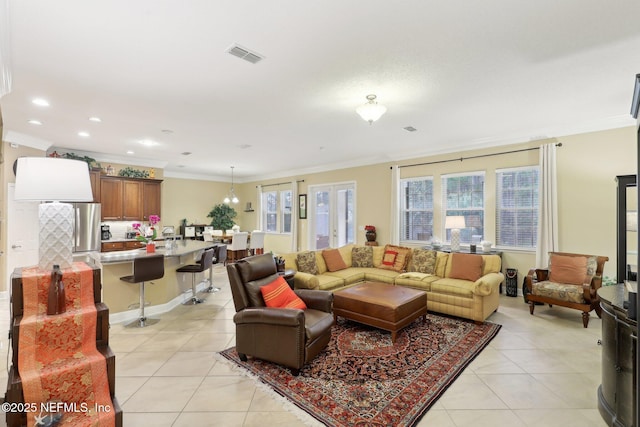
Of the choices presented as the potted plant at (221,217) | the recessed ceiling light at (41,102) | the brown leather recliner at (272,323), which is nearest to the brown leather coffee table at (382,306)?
the brown leather recliner at (272,323)

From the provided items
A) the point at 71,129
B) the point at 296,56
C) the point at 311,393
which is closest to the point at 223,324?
the point at 311,393

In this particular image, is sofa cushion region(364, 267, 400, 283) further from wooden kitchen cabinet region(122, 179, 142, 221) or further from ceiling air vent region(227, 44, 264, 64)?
wooden kitchen cabinet region(122, 179, 142, 221)

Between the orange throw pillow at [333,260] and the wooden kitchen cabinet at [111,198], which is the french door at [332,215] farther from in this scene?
the wooden kitchen cabinet at [111,198]

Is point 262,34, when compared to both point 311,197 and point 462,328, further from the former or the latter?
point 311,197

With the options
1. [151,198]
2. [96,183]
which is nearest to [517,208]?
[151,198]

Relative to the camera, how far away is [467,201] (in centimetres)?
588

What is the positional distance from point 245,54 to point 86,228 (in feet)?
17.3

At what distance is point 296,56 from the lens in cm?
261

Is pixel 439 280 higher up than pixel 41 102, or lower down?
lower down

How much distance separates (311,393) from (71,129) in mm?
5347

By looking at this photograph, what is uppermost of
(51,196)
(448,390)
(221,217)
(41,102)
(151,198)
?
(41,102)

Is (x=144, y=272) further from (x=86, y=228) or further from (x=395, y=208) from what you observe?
(x=395, y=208)

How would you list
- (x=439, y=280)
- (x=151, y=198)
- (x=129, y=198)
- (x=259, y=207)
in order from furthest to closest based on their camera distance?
(x=259, y=207) < (x=151, y=198) < (x=129, y=198) < (x=439, y=280)

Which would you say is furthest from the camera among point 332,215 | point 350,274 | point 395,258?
point 332,215
